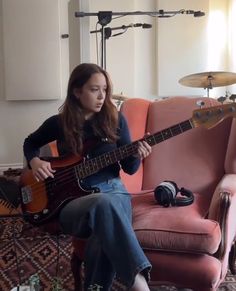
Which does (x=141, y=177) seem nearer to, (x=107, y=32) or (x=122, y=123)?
(x=122, y=123)

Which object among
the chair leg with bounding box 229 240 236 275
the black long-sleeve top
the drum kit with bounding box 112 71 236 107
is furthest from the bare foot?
the drum kit with bounding box 112 71 236 107

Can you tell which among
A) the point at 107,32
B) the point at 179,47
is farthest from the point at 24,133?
the point at 179,47

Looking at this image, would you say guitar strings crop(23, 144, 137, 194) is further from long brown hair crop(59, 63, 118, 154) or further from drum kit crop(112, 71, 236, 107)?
drum kit crop(112, 71, 236, 107)

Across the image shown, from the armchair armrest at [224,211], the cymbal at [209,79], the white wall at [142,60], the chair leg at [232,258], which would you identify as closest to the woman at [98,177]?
the armchair armrest at [224,211]

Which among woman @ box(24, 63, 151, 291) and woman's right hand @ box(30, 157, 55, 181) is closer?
woman @ box(24, 63, 151, 291)

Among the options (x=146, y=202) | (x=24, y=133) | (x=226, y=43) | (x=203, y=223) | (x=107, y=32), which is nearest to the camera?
(x=203, y=223)

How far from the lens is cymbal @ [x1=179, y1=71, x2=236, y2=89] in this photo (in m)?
3.31

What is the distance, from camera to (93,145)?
1.60 metres

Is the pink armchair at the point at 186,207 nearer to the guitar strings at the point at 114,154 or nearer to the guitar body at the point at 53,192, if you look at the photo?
the guitar strings at the point at 114,154

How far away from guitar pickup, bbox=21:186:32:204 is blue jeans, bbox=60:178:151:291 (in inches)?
8.6

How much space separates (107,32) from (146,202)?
2200mm

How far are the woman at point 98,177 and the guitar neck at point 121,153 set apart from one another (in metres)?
0.03

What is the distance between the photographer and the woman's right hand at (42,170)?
1563 mm

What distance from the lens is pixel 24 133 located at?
3928 mm
